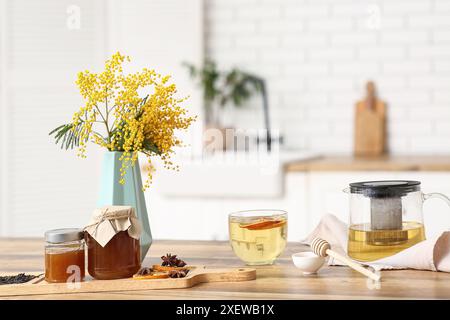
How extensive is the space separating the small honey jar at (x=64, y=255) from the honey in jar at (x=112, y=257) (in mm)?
22

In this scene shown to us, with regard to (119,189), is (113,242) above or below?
below

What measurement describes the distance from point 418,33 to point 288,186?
1.36 m

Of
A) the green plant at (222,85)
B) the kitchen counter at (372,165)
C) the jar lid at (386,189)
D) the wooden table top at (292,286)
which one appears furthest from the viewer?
the green plant at (222,85)

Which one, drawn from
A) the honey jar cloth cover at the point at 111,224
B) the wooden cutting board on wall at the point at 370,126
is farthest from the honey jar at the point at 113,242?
the wooden cutting board on wall at the point at 370,126

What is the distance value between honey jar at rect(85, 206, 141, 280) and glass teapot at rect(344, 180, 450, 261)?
524 millimetres

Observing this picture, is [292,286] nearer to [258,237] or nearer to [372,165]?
[258,237]

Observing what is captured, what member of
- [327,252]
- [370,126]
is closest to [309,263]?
[327,252]

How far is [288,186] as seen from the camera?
3.76 metres

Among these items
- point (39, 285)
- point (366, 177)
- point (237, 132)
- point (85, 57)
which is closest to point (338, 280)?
point (39, 285)

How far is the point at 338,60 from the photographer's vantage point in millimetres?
4488

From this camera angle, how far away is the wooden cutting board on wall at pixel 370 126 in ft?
14.4

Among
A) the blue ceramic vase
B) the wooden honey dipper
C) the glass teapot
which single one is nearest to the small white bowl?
the wooden honey dipper

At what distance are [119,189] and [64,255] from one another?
0.24 m

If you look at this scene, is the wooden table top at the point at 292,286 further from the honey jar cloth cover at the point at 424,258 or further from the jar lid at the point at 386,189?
the jar lid at the point at 386,189
